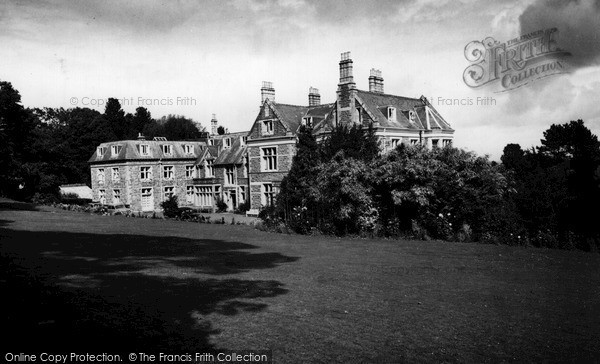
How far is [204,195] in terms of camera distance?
55.7 meters

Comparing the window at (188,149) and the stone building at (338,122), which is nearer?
the stone building at (338,122)

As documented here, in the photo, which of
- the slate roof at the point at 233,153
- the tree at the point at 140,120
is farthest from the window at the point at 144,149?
the tree at the point at 140,120

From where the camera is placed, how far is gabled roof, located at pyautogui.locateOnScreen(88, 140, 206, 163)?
57.1m

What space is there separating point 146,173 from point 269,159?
69.2 ft

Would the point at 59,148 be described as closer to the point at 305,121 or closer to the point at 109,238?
the point at 305,121

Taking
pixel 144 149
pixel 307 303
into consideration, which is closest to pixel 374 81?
pixel 144 149

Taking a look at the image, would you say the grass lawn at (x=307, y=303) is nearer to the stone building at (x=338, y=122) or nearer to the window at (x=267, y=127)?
the stone building at (x=338, y=122)

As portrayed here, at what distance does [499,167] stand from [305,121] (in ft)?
A: 70.0

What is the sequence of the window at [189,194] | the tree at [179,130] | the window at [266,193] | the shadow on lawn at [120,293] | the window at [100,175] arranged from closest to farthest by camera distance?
the shadow on lawn at [120,293], the window at [266,193], the window at [189,194], the window at [100,175], the tree at [179,130]

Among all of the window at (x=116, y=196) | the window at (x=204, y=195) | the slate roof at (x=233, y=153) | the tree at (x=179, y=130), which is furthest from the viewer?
the tree at (x=179, y=130)

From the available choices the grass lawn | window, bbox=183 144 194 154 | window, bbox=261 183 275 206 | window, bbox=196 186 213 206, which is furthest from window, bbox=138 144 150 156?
the grass lawn

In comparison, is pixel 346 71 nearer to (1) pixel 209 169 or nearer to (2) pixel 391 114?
(2) pixel 391 114

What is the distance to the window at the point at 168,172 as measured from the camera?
58.7m

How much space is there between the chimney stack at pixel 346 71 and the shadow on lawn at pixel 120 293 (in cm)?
2217
